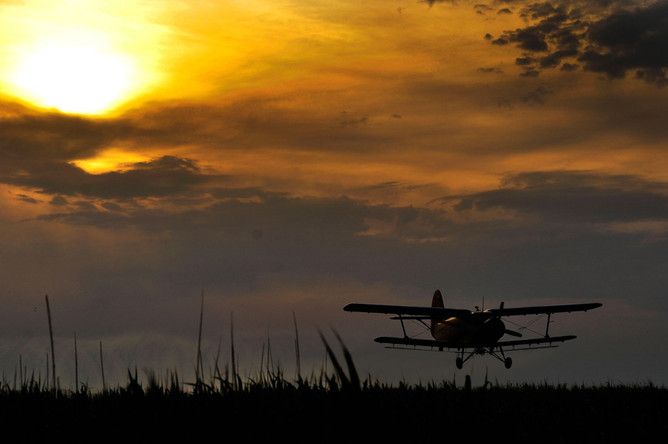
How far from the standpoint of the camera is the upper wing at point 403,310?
5856cm

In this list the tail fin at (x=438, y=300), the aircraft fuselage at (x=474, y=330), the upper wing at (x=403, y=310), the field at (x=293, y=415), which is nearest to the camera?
the field at (x=293, y=415)

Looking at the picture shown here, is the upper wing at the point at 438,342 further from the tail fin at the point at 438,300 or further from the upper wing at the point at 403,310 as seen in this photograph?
the tail fin at the point at 438,300

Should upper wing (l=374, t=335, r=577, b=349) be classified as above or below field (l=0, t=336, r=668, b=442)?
below

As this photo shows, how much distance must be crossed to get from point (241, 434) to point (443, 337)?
51934mm

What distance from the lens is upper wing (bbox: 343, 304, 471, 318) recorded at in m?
58.6

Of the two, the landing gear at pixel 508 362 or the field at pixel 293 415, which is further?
the landing gear at pixel 508 362

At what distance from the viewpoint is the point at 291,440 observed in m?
7.93

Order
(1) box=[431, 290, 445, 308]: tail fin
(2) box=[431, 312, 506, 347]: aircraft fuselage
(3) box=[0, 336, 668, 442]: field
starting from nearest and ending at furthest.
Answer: (3) box=[0, 336, 668, 442]: field < (2) box=[431, 312, 506, 347]: aircraft fuselage < (1) box=[431, 290, 445, 308]: tail fin

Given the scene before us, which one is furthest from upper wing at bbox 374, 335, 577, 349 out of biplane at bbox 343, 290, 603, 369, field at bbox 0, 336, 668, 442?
field at bbox 0, 336, 668, 442

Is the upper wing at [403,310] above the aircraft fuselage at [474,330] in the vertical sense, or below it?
above

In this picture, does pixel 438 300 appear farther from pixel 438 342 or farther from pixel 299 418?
pixel 299 418

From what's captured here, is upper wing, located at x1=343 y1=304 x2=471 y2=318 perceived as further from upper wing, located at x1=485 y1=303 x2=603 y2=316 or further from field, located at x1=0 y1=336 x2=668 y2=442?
field, located at x1=0 y1=336 x2=668 y2=442

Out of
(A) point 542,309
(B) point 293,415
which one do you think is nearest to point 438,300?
(A) point 542,309

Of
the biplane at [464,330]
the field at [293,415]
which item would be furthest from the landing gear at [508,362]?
the field at [293,415]
